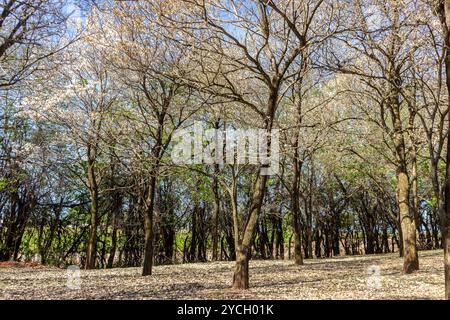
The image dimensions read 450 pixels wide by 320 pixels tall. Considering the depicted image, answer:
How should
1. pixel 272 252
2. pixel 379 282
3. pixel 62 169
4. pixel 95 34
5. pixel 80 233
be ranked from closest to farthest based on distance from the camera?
pixel 379 282 → pixel 95 34 → pixel 62 169 → pixel 80 233 → pixel 272 252

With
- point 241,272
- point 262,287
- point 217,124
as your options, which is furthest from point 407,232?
point 217,124

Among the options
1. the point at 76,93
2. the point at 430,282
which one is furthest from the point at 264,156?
the point at 76,93

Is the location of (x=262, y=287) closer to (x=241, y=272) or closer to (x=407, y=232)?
(x=241, y=272)

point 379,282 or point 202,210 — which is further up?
point 202,210

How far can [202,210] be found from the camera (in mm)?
20234

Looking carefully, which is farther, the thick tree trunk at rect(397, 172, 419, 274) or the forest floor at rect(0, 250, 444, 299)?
the thick tree trunk at rect(397, 172, 419, 274)

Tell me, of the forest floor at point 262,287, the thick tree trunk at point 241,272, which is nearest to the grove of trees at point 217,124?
the thick tree trunk at point 241,272

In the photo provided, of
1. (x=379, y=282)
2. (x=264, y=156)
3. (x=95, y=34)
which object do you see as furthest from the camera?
(x=95, y=34)

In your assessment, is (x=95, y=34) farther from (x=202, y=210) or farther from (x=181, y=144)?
(x=202, y=210)

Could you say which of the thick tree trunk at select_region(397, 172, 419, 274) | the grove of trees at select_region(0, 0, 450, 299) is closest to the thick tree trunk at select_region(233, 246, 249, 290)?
the grove of trees at select_region(0, 0, 450, 299)

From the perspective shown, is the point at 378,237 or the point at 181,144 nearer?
the point at 181,144

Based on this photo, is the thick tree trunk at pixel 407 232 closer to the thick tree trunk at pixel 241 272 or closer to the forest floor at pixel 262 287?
the forest floor at pixel 262 287

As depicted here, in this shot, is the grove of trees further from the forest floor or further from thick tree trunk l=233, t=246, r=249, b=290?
the forest floor

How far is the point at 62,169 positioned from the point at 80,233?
16.6ft
